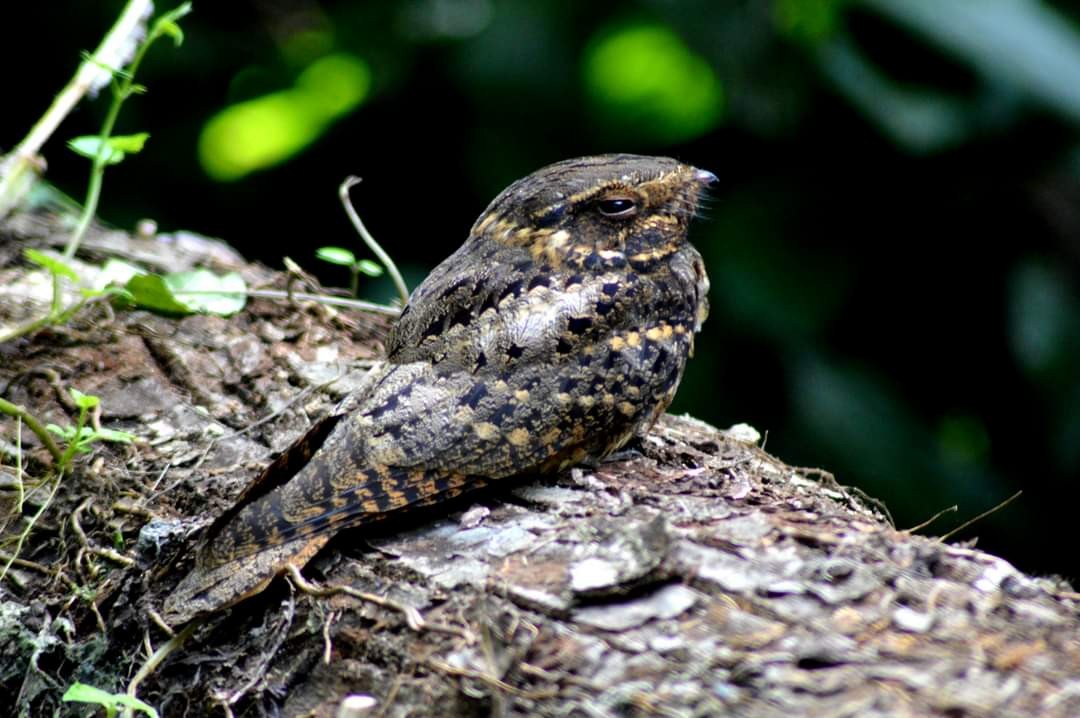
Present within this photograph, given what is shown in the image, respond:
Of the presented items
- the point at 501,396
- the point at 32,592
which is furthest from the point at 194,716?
the point at 501,396

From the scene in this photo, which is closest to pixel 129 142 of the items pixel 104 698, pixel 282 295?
pixel 282 295

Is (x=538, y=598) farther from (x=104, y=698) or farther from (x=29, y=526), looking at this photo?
(x=29, y=526)

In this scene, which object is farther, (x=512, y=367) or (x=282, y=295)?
(x=282, y=295)

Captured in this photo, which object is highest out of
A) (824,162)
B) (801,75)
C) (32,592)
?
(801,75)

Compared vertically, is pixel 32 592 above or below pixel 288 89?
below

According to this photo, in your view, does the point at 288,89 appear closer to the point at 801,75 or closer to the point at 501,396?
the point at 801,75

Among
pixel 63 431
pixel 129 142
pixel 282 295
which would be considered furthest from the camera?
pixel 282 295

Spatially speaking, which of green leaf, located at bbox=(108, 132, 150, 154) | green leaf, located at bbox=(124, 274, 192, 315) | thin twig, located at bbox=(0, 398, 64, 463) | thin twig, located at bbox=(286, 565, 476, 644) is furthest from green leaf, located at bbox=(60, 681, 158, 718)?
green leaf, located at bbox=(108, 132, 150, 154)
